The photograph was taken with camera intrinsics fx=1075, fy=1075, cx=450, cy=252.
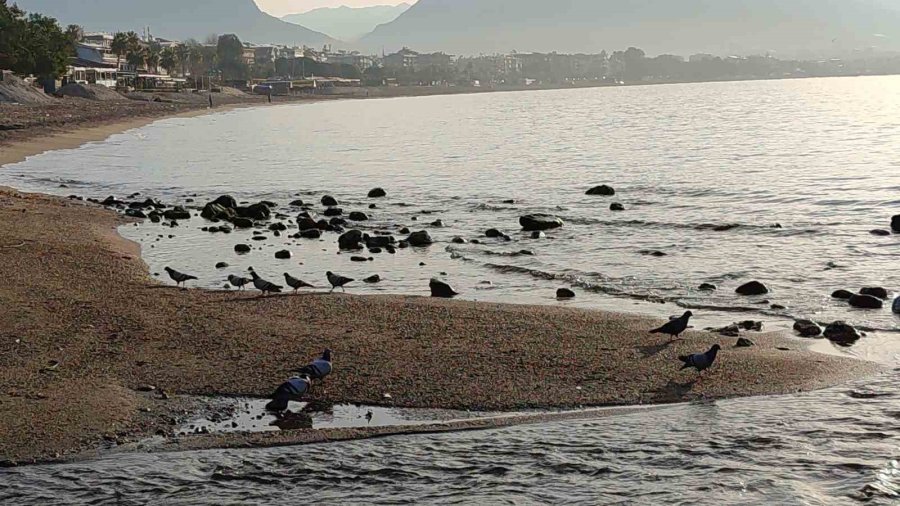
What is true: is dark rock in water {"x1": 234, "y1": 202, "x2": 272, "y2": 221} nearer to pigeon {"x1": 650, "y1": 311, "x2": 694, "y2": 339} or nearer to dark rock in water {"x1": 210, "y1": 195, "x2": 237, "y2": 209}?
dark rock in water {"x1": 210, "y1": 195, "x2": 237, "y2": 209}

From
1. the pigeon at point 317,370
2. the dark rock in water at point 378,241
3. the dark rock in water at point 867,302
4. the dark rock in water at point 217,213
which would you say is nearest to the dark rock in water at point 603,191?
the dark rock in water at point 217,213

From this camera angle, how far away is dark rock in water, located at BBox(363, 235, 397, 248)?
70.7 ft

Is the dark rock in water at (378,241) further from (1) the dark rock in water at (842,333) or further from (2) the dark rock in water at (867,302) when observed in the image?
(1) the dark rock in water at (842,333)

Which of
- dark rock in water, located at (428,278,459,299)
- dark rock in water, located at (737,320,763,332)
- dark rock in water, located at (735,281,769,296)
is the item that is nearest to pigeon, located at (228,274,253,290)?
dark rock in water, located at (428,278,459,299)

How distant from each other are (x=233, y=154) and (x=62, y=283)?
40.6 m

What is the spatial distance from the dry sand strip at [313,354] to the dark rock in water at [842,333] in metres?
0.54

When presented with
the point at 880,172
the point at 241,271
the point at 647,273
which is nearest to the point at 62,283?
the point at 241,271

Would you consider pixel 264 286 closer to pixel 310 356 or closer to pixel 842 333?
pixel 310 356

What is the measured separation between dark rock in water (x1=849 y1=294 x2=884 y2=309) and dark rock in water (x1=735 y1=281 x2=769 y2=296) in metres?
1.53

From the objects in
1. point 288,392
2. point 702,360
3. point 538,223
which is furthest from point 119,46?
point 702,360

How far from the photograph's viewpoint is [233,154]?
180ft

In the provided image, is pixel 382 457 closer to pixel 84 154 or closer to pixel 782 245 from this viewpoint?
pixel 782 245

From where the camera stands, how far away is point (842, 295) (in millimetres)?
15766

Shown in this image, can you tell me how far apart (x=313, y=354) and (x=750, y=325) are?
5.65 metres
